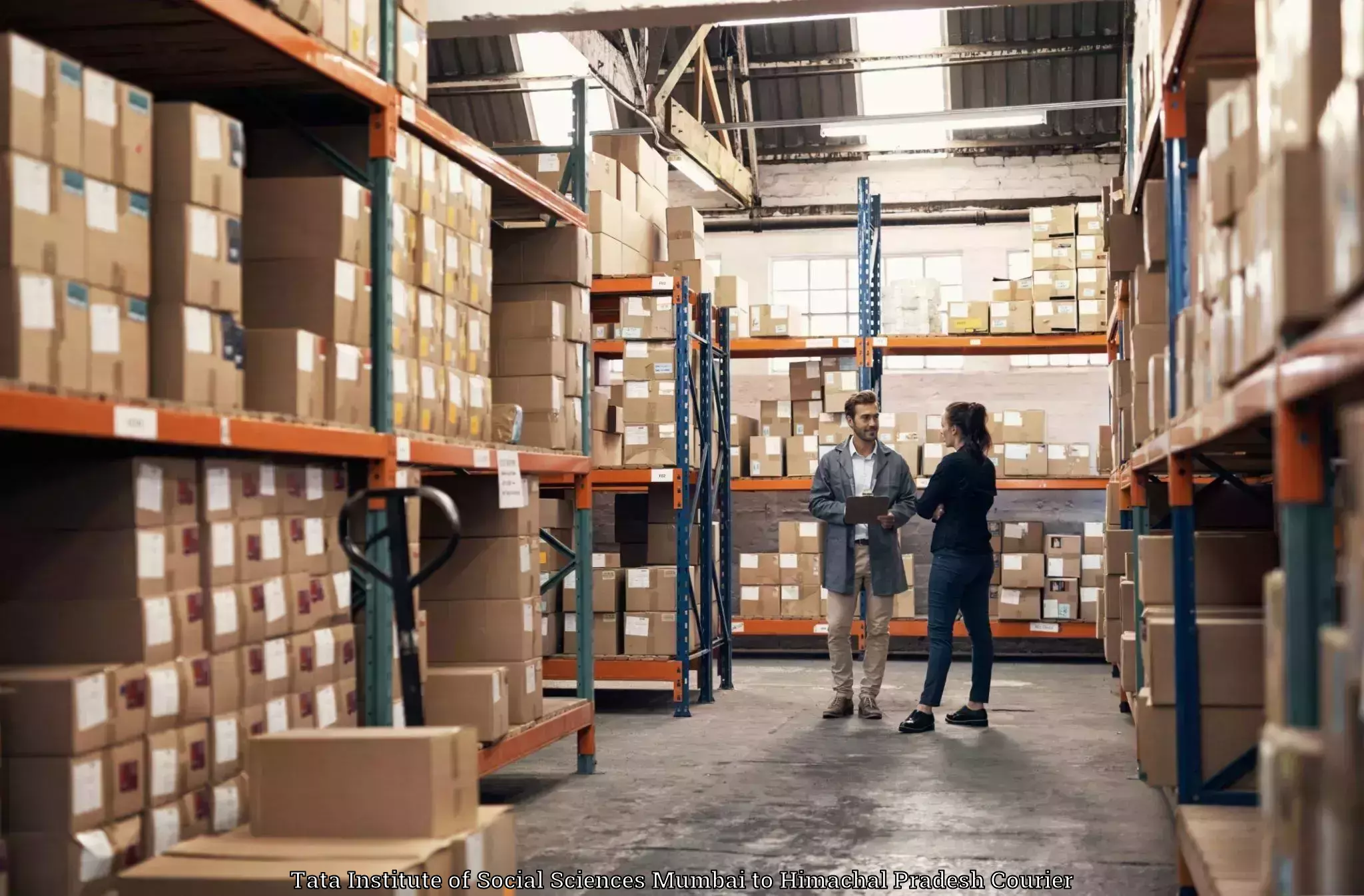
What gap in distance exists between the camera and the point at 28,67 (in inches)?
111

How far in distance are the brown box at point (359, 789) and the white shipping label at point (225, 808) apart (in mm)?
359

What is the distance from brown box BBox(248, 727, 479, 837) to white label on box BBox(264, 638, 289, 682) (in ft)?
1.99

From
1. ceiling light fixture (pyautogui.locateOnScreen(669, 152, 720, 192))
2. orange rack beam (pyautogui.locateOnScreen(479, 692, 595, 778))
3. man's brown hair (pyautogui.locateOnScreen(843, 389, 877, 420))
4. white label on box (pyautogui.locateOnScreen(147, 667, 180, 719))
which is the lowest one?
orange rack beam (pyautogui.locateOnScreen(479, 692, 595, 778))

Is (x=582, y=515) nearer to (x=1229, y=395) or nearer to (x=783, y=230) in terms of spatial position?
(x=1229, y=395)

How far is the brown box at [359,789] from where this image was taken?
3021mm

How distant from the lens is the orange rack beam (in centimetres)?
509

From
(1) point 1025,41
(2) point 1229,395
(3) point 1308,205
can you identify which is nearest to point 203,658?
(2) point 1229,395

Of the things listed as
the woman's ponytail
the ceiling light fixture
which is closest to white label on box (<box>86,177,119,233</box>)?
the woman's ponytail

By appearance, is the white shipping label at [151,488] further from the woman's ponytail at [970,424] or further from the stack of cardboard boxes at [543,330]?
the woman's ponytail at [970,424]

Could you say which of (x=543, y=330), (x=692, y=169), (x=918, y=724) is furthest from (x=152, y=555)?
(x=692, y=169)

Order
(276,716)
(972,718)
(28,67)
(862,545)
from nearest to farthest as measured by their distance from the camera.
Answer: (28,67) < (276,716) < (972,718) < (862,545)

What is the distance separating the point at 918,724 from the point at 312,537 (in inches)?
164

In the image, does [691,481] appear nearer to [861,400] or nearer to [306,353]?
[861,400]

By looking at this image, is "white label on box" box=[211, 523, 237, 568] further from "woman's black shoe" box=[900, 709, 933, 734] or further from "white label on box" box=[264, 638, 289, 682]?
"woman's black shoe" box=[900, 709, 933, 734]
